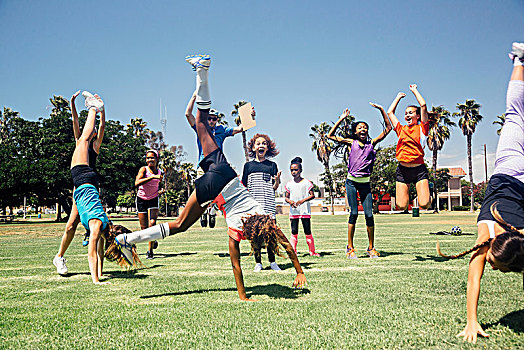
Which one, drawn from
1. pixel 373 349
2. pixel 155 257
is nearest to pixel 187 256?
pixel 155 257

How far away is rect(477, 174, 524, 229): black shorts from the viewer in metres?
3.63

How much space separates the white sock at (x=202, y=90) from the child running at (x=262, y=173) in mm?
2757

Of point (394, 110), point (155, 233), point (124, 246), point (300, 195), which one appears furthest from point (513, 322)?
point (300, 195)

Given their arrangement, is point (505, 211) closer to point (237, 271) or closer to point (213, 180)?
point (237, 271)

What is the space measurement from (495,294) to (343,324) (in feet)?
7.20

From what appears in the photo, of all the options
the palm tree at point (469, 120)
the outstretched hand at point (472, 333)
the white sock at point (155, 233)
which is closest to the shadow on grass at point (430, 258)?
the outstretched hand at point (472, 333)

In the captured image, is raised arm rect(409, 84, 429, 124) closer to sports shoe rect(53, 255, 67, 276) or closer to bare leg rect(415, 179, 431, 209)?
bare leg rect(415, 179, 431, 209)

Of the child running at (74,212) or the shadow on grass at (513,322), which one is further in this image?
the child running at (74,212)

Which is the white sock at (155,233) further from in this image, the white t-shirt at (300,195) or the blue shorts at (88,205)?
the white t-shirt at (300,195)

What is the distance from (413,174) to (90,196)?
5.81 metres

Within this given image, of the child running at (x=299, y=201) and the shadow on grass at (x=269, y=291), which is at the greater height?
the child running at (x=299, y=201)

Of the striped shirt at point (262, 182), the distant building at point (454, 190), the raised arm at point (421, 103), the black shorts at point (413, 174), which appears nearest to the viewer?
the raised arm at point (421, 103)

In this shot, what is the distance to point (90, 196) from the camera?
6535 millimetres

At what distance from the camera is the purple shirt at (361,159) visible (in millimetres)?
8414
